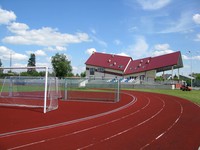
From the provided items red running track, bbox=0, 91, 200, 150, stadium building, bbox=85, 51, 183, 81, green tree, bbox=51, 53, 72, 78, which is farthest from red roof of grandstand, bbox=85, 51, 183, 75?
red running track, bbox=0, 91, 200, 150

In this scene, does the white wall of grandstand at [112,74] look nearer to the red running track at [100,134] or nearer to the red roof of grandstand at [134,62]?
the red roof of grandstand at [134,62]

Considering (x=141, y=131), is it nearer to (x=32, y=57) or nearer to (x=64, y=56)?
(x=64, y=56)

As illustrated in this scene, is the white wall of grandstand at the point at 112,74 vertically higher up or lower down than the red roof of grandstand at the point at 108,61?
lower down

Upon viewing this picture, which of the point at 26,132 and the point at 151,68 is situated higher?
the point at 151,68

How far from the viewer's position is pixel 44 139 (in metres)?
8.16

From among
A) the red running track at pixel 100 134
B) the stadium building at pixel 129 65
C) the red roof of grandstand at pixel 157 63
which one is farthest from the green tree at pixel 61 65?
the red running track at pixel 100 134

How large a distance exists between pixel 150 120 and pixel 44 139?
6145 millimetres

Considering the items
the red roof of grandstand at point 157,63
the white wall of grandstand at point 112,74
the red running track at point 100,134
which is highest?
the red roof of grandstand at point 157,63

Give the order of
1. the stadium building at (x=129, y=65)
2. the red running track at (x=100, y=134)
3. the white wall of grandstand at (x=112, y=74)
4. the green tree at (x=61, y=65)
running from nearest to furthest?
the red running track at (x=100, y=134) < the stadium building at (x=129, y=65) < the white wall of grandstand at (x=112, y=74) < the green tree at (x=61, y=65)

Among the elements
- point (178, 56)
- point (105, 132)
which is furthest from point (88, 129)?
point (178, 56)

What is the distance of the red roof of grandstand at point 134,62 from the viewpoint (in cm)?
5738

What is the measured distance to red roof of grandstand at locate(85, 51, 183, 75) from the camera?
5738 cm

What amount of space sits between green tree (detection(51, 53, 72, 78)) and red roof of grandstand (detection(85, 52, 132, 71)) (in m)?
6.30

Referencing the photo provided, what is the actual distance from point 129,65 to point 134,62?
1.70m
